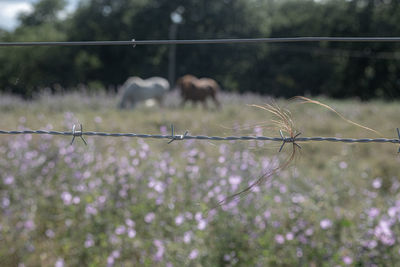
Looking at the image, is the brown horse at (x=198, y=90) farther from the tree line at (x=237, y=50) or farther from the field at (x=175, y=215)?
the tree line at (x=237, y=50)

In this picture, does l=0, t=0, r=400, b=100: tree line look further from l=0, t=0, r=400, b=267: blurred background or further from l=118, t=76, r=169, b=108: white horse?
l=0, t=0, r=400, b=267: blurred background

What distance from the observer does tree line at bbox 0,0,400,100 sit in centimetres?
2267

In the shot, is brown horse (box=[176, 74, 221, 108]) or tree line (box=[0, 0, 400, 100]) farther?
tree line (box=[0, 0, 400, 100])

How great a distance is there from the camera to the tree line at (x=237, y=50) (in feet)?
74.4

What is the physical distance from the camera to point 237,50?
2408 centimetres

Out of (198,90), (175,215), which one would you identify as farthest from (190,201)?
(198,90)

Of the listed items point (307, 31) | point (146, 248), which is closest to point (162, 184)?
point (146, 248)

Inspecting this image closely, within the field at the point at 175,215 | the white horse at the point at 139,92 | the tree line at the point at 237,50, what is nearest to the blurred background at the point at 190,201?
the field at the point at 175,215

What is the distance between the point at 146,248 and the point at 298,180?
2.01m

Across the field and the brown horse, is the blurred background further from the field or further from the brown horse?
the brown horse

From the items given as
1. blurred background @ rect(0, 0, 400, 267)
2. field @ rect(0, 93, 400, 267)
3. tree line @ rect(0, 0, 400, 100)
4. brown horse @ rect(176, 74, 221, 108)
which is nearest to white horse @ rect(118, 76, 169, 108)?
brown horse @ rect(176, 74, 221, 108)

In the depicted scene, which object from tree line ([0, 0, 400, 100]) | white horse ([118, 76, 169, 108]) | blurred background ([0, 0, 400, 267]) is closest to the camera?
blurred background ([0, 0, 400, 267])

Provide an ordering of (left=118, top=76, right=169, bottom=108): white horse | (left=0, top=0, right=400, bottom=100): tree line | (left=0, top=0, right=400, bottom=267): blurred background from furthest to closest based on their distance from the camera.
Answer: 1. (left=0, top=0, right=400, bottom=100): tree line
2. (left=118, top=76, right=169, bottom=108): white horse
3. (left=0, top=0, right=400, bottom=267): blurred background

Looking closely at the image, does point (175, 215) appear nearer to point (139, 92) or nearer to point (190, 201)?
point (190, 201)
